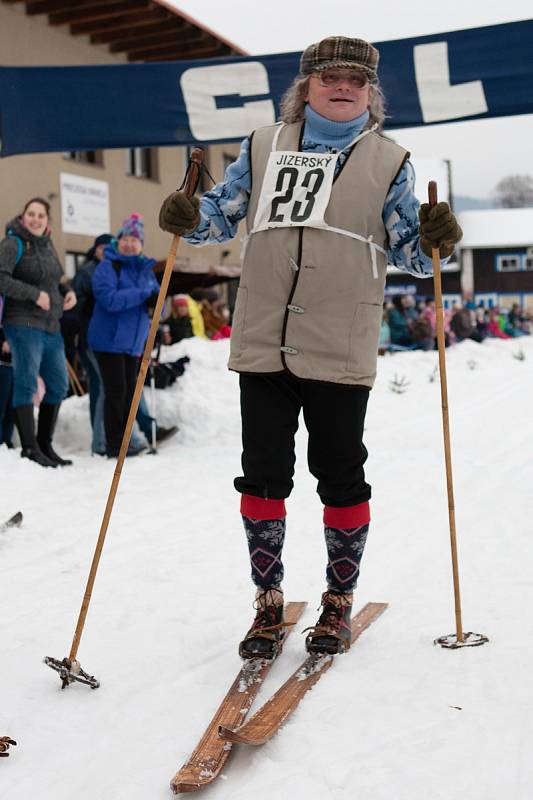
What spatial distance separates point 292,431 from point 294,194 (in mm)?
753

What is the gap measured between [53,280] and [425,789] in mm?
4995

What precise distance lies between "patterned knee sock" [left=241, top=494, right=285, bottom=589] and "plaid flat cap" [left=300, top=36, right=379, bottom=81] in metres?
1.38

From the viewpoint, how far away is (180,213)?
2.76 m

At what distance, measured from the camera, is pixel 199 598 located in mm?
3463

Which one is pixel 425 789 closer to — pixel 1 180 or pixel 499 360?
pixel 1 180

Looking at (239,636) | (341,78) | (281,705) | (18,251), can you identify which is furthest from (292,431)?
(18,251)

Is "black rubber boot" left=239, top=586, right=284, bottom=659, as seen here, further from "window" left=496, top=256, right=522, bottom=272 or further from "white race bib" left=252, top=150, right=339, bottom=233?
"window" left=496, top=256, right=522, bottom=272

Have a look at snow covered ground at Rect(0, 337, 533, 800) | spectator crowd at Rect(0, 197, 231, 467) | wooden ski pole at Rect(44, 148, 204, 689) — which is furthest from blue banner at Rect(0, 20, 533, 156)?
wooden ski pole at Rect(44, 148, 204, 689)

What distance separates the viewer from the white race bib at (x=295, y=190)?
2.76 m

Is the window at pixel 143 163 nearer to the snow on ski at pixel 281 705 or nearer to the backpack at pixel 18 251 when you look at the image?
the backpack at pixel 18 251

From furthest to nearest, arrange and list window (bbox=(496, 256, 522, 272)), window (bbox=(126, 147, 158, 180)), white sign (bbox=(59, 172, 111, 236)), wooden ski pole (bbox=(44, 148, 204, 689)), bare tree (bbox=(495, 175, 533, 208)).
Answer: bare tree (bbox=(495, 175, 533, 208)) → window (bbox=(496, 256, 522, 272)) → window (bbox=(126, 147, 158, 180)) → white sign (bbox=(59, 172, 111, 236)) → wooden ski pole (bbox=(44, 148, 204, 689))

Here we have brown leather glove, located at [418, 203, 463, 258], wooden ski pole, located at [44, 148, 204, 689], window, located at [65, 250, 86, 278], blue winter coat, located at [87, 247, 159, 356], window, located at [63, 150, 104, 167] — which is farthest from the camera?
window, located at [63, 150, 104, 167]

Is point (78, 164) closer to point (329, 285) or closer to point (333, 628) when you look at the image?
point (329, 285)

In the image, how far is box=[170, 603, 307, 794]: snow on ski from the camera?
1.96m
